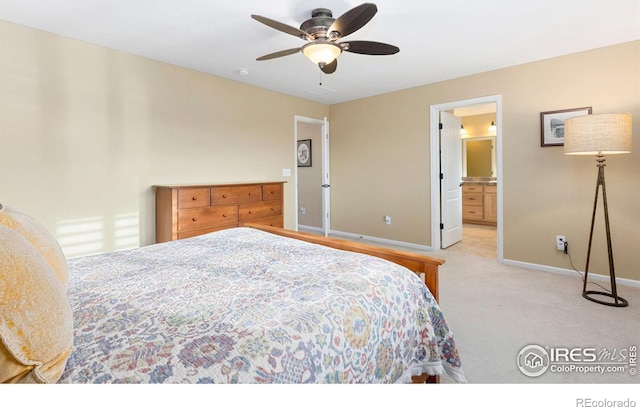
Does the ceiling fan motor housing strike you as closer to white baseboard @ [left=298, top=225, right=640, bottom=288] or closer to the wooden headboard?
the wooden headboard

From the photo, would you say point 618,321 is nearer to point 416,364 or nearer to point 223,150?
point 416,364

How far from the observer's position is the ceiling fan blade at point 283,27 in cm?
207

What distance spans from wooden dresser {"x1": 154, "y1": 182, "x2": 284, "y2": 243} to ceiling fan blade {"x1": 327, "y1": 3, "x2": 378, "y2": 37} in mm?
2116

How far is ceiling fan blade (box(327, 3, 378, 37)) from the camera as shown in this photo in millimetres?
1910

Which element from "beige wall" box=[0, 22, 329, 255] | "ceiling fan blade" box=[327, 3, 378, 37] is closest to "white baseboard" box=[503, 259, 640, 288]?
"ceiling fan blade" box=[327, 3, 378, 37]

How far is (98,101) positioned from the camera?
312 centimetres

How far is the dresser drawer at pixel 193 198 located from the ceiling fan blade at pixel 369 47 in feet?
6.84

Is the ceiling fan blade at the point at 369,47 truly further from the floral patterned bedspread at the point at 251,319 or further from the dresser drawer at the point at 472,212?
the dresser drawer at the point at 472,212

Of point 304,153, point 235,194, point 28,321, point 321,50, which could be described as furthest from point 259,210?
point 28,321

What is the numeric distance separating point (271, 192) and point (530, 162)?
3156 millimetres

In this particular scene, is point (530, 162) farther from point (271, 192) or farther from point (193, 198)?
point (193, 198)
